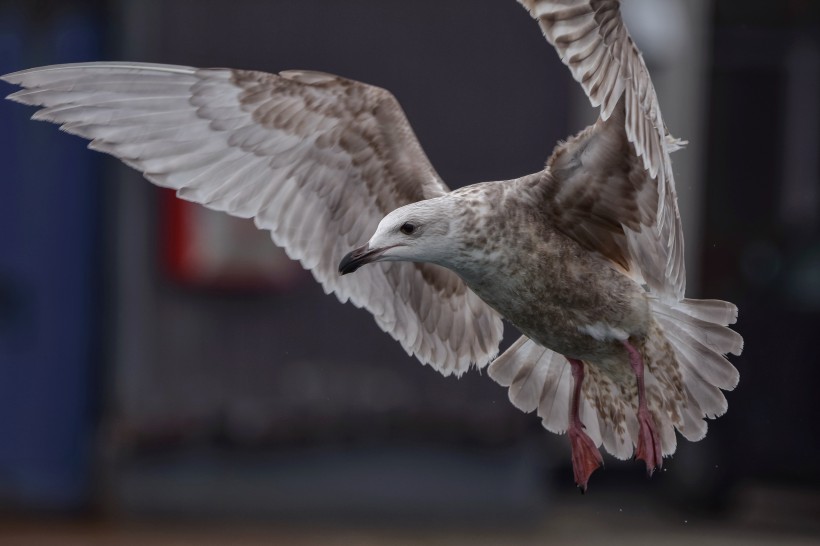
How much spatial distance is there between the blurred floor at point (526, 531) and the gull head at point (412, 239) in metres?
4.05

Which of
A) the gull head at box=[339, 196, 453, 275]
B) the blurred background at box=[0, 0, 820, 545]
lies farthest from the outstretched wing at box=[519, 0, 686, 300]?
the blurred background at box=[0, 0, 820, 545]

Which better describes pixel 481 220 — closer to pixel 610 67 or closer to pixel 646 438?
pixel 610 67

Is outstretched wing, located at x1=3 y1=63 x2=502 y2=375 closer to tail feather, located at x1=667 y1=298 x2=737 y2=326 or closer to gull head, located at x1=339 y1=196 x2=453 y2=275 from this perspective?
gull head, located at x1=339 y1=196 x2=453 y2=275

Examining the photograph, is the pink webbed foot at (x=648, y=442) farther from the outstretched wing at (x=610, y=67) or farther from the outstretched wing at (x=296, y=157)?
the outstretched wing at (x=296, y=157)

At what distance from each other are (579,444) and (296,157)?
45.5 inches

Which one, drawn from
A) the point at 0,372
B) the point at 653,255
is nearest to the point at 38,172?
the point at 0,372

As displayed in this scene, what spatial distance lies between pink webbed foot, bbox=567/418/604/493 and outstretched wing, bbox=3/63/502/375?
1.57 feet

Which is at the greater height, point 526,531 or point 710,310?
point 710,310

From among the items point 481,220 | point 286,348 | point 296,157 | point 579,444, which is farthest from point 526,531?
point 481,220

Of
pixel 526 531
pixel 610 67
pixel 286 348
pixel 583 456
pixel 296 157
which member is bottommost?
pixel 526 531

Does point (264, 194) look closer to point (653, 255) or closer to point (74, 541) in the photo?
point (653, 255)

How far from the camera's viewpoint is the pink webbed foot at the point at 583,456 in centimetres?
419

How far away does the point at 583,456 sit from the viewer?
13.9 feet

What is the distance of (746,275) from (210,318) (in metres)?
2.90
